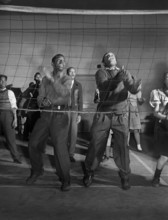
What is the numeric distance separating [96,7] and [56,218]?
3206mm

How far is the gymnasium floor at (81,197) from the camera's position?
3273 millimetres

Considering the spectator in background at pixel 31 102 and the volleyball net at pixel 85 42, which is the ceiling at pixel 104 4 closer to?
the volleyball net at pixel 85 42

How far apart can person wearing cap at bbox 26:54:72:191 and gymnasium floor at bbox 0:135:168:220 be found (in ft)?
0.98

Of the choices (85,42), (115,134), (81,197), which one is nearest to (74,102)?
(115,134)

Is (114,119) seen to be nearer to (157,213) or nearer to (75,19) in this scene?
(157,213)

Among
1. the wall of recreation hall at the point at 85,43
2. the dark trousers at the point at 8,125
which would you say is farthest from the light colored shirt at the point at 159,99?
the dark trousers at the point at 8,125

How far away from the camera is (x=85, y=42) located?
7543mm

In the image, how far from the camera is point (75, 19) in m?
6.40

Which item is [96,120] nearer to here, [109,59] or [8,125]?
[109,59]

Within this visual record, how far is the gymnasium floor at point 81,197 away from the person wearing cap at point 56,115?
0.98 ft

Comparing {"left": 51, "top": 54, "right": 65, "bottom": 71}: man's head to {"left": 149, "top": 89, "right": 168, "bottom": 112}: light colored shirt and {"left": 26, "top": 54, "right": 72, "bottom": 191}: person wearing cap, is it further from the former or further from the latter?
{"left": 149, "top": 89, "right": 168, "bottom": 112}: light colored shirt

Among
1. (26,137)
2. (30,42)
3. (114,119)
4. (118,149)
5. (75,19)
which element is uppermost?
(75,19)

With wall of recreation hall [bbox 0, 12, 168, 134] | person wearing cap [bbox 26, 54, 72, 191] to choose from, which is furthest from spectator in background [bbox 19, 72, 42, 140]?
person wearing cap [bbox 26, 54, 72, 191]

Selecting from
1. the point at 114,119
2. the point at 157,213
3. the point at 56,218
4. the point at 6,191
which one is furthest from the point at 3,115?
the point at 157,213
